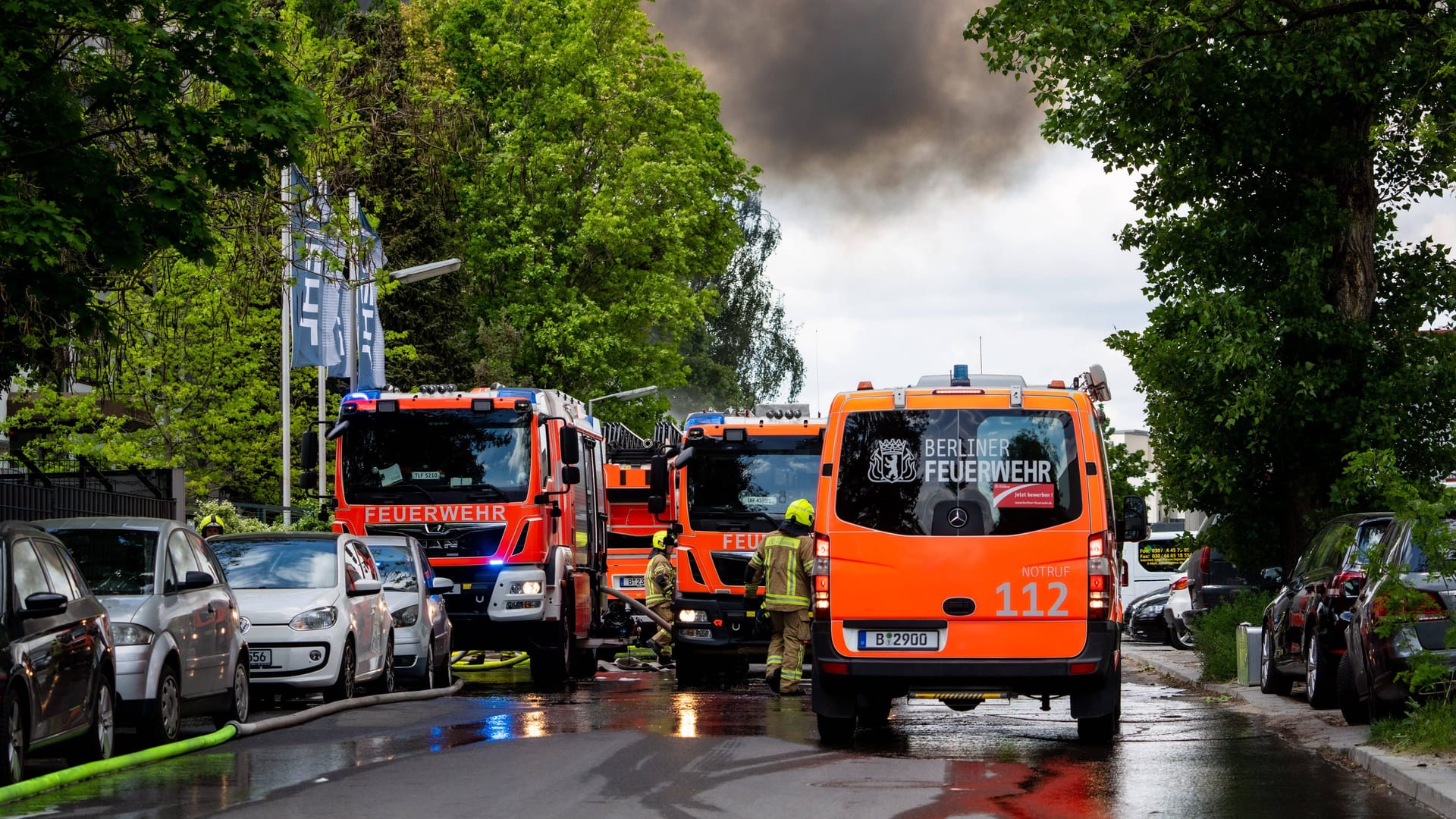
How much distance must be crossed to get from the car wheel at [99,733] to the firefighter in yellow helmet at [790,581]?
6.97m

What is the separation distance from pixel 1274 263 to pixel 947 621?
10.7 meters

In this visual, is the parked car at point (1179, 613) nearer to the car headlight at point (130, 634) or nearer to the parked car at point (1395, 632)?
A: the parked car at point (1395, 632)

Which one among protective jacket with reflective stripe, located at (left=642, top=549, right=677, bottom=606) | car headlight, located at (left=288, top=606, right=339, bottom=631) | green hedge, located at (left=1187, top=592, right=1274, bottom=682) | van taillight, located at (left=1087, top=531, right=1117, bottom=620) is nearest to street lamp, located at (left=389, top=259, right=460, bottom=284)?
protective jacket with reflective stripe, located at (left=642, top=549, right=677, bottom=606)

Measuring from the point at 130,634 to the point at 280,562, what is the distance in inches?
205

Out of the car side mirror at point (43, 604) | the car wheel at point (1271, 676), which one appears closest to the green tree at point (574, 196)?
the car wheel at point (1271, 676)

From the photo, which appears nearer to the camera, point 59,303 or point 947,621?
point 947,621

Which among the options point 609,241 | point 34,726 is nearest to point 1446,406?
point 34,726

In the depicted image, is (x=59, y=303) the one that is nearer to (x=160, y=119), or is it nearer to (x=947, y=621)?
(x=160, y=119)

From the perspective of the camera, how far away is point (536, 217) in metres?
51.8

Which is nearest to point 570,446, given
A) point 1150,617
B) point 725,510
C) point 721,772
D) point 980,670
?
point 725,510

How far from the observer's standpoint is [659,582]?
27.1m

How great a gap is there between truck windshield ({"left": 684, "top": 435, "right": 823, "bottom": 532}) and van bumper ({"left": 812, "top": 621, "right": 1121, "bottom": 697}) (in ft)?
28.3

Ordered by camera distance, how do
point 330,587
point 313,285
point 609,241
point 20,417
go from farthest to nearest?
point 609,241 < point 20,417 < point 313,285 < point 330,587

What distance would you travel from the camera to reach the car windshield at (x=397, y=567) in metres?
20.8
